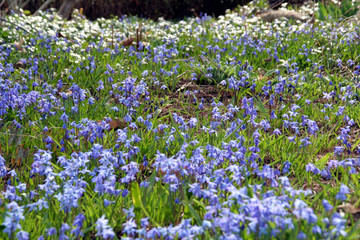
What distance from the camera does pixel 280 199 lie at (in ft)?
7.33

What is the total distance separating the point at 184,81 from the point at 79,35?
10.3ft

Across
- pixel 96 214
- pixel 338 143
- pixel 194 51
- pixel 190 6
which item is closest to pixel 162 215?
pixel 96 214

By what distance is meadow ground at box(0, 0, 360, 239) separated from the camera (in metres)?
2.28

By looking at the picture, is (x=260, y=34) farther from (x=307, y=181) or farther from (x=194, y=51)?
(x=307, y=181)

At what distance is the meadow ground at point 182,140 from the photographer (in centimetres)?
228

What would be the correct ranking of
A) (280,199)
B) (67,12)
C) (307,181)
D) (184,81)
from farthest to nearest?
1. (67,12)
2. (184,81)
3. (307,181)
4. (280,199)

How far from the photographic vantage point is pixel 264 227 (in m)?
2.04

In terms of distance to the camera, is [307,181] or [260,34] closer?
[307,181]

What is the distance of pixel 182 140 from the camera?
357cm

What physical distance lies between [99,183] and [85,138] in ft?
3.81

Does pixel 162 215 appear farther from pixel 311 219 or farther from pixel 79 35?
pixel 79 35

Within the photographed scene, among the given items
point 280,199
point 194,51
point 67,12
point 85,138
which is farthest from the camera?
point 67,12

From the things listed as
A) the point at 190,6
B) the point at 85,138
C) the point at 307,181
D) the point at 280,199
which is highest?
the point at 190,6

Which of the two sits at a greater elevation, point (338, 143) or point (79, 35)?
point (79, 35)
